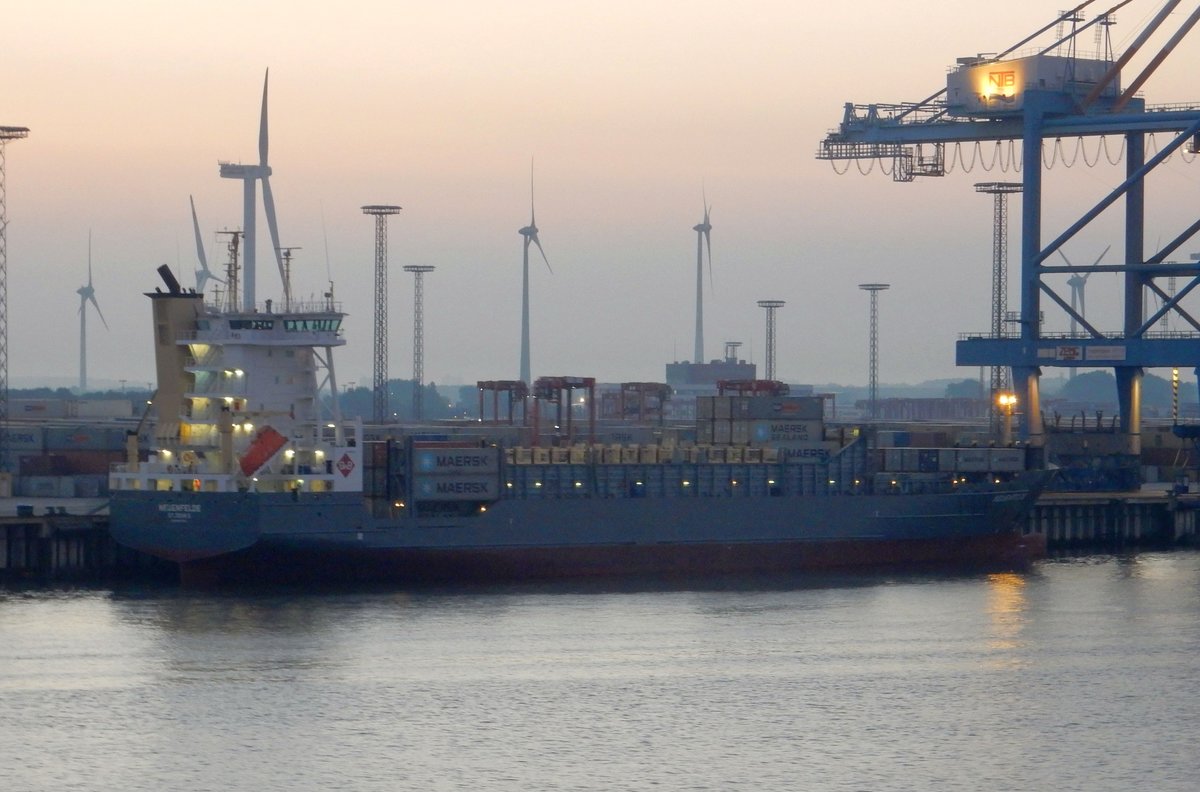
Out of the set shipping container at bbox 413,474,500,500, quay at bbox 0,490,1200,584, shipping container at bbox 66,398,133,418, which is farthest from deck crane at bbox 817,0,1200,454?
shipping container at bbox 66,398,133,418

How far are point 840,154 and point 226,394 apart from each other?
3016 cm

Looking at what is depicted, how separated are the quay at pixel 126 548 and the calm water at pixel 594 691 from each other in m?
3.80

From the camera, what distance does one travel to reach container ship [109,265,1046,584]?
49.9 meters

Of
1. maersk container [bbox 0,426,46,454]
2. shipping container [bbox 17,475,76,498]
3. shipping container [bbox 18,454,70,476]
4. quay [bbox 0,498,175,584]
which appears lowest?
quay [bbox 0,498,175,584]

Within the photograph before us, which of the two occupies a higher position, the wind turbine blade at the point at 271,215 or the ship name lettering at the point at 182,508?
the wind turbine blade at the point at 271,215

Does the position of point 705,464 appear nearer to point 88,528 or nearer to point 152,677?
point 88,528

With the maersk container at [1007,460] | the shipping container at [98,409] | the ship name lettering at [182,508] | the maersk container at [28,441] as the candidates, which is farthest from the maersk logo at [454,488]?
the shipping container at [98,409]

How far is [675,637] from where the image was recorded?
43625 millimetres

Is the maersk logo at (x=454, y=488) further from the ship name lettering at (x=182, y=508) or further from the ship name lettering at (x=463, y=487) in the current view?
the ship name lettering at (x=182, y=508)

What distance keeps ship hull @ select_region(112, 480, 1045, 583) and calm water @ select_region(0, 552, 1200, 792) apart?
1571 millimetres

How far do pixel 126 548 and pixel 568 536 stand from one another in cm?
1248

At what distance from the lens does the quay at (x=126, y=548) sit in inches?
2051

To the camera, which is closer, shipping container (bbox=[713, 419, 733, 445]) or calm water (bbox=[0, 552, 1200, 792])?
calm water (bbox=[0, 552, 1200, 792])

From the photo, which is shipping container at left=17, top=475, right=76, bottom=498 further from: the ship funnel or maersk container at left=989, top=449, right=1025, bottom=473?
maersk container at left=989, top=449, right=1025, bottom=473
